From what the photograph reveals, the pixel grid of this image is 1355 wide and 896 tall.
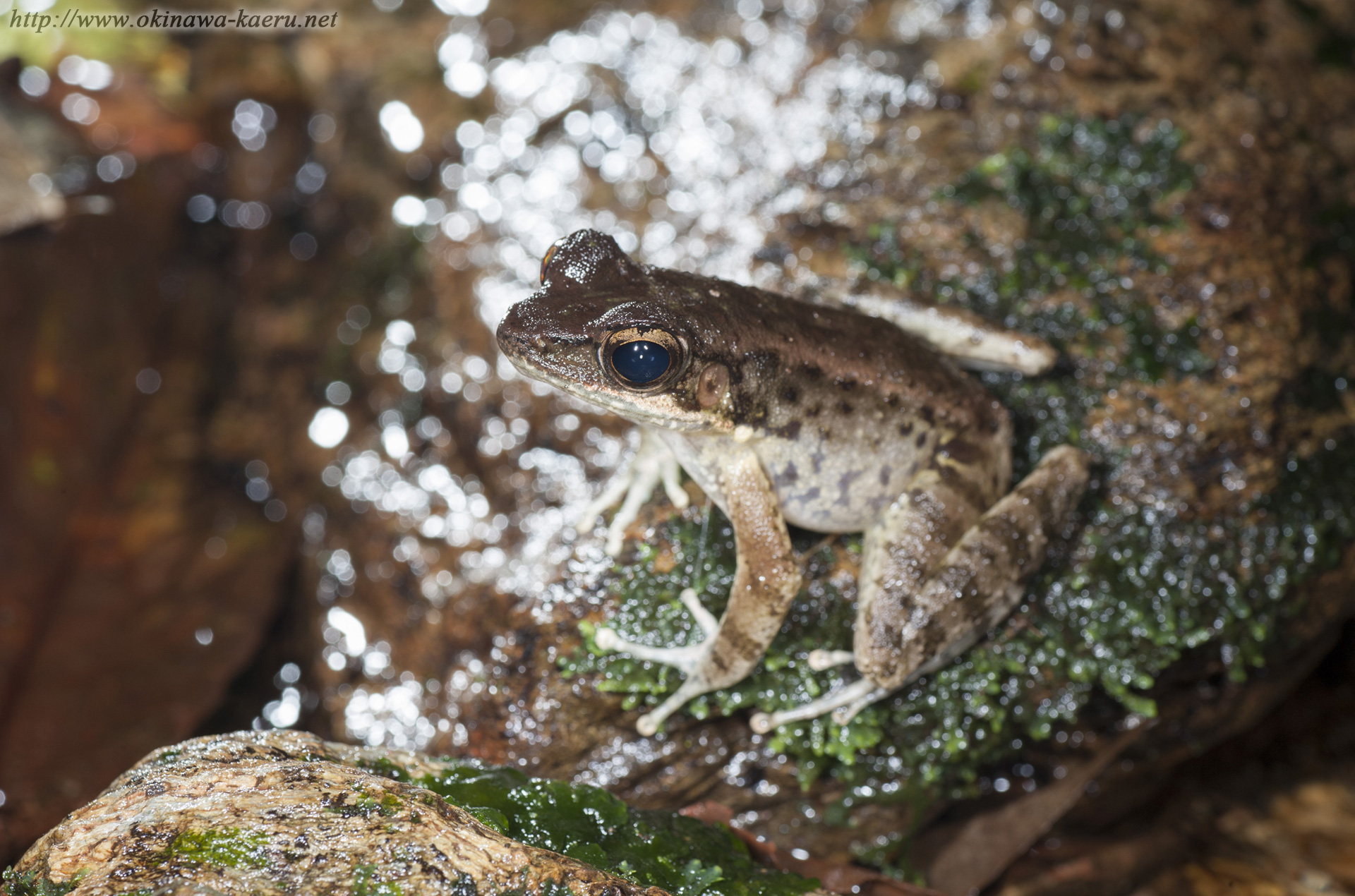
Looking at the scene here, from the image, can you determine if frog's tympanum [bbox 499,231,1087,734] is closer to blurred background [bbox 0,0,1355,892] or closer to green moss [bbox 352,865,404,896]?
blurred background [bbox 0,0,1355,892]

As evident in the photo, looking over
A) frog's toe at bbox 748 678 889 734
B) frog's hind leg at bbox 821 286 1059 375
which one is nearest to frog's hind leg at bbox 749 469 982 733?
frog's toe at bbox 748 678 889 734

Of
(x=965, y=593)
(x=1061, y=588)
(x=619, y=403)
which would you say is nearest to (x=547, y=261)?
(x=619, y=403)

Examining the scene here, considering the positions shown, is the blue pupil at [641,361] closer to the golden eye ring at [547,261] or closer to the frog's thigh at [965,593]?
the golden eye ring at [547,261]

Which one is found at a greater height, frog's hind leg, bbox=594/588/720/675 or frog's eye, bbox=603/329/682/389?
frog's eye, bbox=603/329/682/389

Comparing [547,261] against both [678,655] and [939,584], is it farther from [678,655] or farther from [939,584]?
[939,584]

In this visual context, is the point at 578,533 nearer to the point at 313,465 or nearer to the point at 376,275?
the point at 313,465

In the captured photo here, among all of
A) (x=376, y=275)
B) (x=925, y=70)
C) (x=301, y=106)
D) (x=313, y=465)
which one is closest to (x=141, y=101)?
(x=301, y=106)
